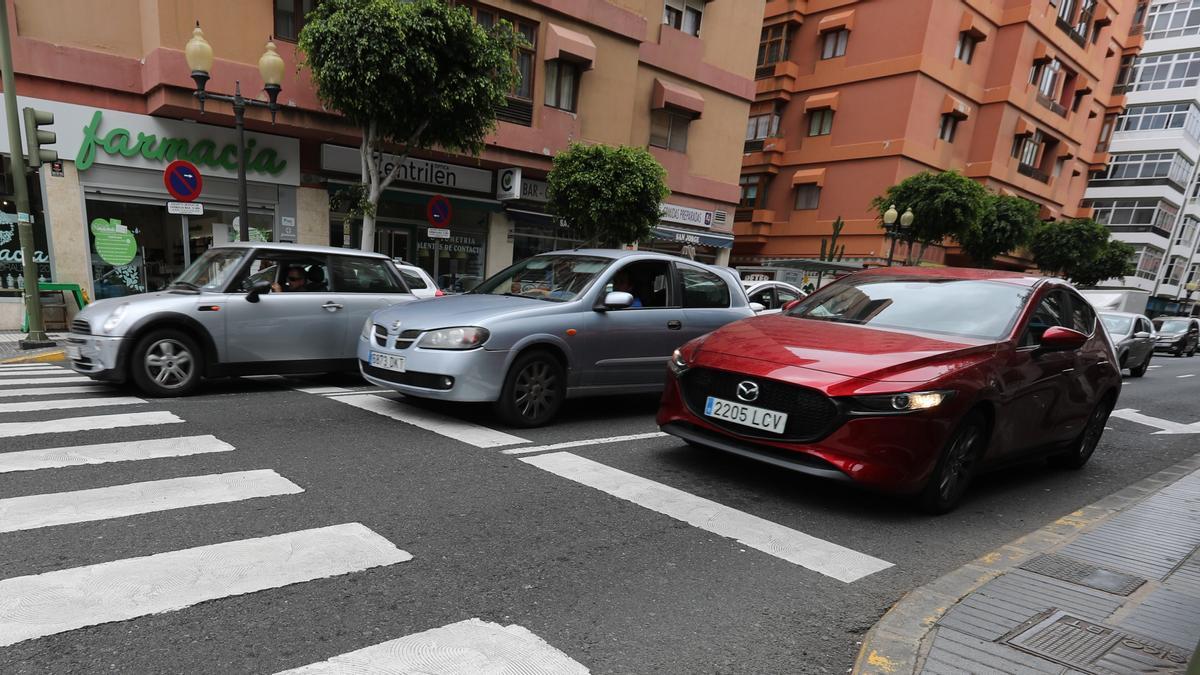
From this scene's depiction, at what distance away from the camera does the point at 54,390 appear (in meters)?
6.73

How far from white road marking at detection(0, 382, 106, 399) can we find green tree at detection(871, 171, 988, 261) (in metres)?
24.2

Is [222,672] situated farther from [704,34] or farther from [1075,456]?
[704,34]

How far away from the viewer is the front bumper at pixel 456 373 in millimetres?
5582

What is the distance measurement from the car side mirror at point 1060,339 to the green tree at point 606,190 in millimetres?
11374

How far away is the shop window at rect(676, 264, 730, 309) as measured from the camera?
23.4ft

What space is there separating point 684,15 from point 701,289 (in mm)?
17243

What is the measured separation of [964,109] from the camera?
3100cm

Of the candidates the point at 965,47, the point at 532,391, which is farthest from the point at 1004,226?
the point at 532,391

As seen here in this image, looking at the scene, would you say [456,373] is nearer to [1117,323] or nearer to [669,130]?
[1117,323]

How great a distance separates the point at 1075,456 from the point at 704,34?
19.3 metres

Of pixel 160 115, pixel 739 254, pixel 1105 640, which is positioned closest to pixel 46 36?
pixel 160 115

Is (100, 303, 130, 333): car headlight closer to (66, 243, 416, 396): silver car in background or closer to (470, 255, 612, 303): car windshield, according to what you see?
(66, 243, 416, 396): silver car in background

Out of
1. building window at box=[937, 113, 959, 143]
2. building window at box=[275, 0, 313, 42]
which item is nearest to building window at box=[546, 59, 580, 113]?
building window at box=[275, 0, 313, 42]

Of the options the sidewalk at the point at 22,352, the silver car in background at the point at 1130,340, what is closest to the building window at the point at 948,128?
the silver car in background at the point at 1130,340
